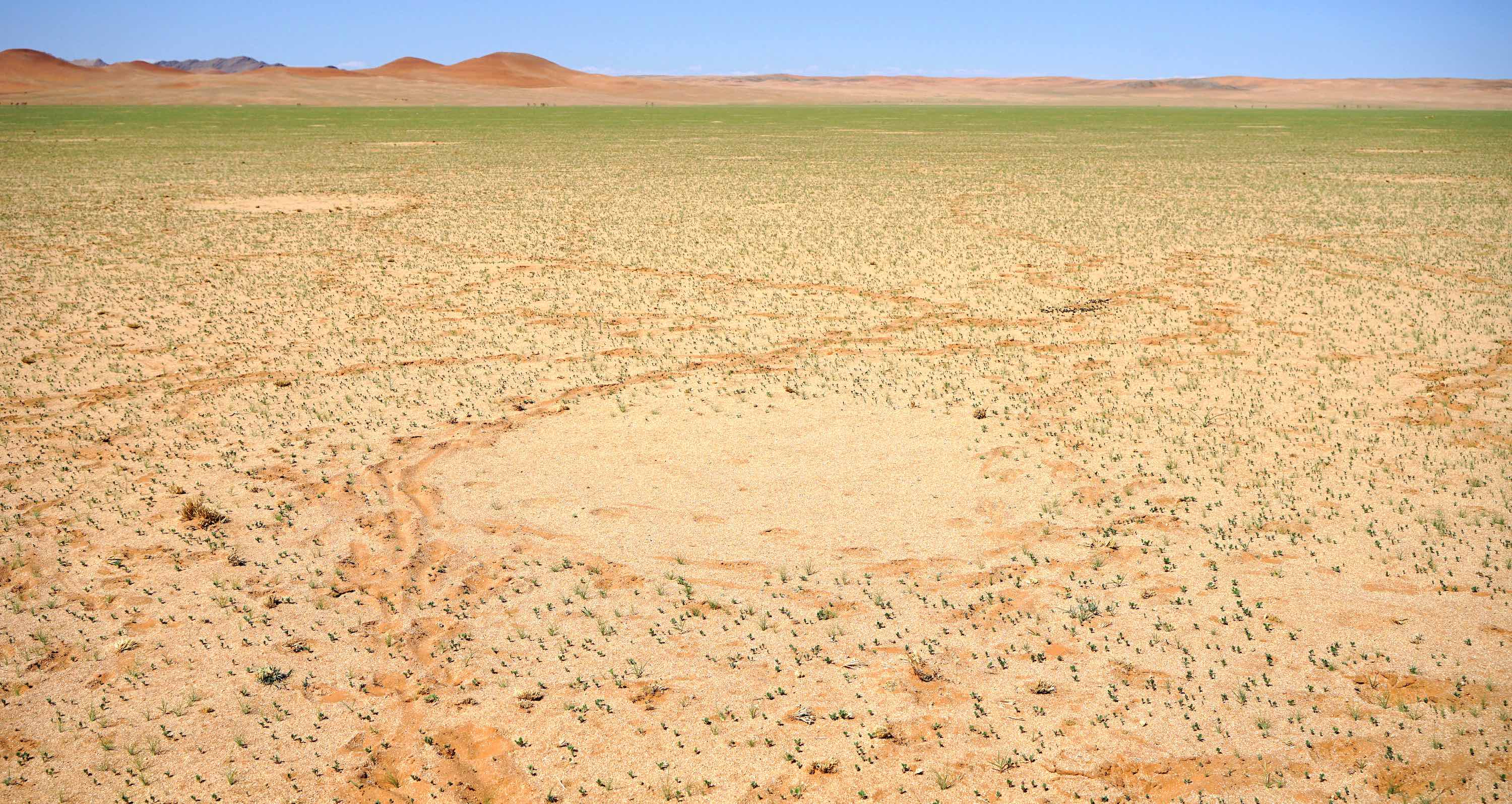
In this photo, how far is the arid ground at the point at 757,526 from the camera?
479 cm

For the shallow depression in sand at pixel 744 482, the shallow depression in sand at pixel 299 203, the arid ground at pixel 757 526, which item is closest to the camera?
the arid ground at pixel 757 526

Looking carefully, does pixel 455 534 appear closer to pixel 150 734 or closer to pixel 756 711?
pixel 150 734

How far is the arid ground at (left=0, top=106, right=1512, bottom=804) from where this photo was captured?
479 centimetres

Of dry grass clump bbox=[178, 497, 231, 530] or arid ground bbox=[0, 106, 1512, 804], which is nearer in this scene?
arid ground bbox=[0, 106, 1512, 804]

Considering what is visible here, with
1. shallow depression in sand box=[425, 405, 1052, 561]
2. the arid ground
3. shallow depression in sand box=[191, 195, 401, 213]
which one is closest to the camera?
the arid ground

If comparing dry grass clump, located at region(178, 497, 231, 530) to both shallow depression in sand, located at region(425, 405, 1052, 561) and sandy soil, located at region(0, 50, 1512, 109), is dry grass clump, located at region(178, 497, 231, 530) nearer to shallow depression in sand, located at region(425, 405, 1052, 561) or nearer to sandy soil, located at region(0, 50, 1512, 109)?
shallow depression in sand, located at region(425, 405, 1052, 561)

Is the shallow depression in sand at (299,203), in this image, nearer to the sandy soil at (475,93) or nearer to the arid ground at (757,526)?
the arid ground at (757,526)

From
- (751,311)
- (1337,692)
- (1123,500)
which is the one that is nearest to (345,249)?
(751,311)

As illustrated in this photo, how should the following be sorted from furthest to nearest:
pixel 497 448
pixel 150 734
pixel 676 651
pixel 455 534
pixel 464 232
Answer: pixel 464 232 → pixel 497 448 → pixel 455 534 → pixel 676 651 → pixel 150 734

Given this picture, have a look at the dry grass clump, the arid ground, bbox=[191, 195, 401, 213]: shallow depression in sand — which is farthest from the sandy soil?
the dry grass clump

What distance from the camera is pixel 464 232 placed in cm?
1973

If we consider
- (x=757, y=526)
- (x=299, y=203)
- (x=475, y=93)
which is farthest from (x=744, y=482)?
(x=475, y=93)

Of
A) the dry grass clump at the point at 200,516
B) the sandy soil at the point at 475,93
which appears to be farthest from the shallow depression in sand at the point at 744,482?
the sandy soil at the point at 475,93

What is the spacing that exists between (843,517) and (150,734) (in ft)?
14.3
